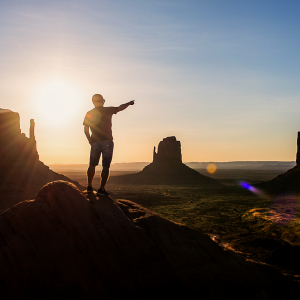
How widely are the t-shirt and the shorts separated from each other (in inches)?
4.7

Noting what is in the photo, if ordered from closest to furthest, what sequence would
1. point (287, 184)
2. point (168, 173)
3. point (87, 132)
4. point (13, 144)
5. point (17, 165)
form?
point (87, 132)
point (17, 165)
point (13, 144)
point (287, 184)
point (168, 173)

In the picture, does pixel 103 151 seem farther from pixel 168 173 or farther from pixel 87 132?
pixel 168 173

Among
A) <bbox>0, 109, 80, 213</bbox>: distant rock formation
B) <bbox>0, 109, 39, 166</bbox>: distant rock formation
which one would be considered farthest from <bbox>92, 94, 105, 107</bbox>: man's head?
<bbox>0, 109, 39, 166</bbox>: distant rock formation

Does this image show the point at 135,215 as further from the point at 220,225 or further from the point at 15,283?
the point at 220,225

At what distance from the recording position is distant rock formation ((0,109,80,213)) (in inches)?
1019

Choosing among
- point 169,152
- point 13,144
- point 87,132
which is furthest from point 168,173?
point 87,132

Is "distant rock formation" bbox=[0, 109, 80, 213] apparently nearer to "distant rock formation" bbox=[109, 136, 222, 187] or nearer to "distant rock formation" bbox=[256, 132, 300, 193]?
"distant rock formation" bbox=[256, 132, 300, 193]

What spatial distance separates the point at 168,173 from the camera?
7631cm

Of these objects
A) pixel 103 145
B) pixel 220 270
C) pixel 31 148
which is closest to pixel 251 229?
pixel 220 270

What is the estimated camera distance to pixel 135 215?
21.5ft

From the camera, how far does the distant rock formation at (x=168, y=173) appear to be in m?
70.1

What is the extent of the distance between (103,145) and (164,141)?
78162 mm

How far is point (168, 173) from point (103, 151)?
70345 mm

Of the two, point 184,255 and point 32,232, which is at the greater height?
point 32,232
